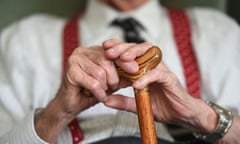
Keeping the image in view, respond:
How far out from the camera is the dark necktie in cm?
99

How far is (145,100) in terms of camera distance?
0.61 metres

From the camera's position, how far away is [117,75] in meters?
0.68

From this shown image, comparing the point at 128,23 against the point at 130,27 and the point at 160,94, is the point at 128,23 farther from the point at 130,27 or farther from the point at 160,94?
the point at 160,94

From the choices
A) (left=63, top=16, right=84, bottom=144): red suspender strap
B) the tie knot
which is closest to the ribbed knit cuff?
(left=63, top=16, right=84, bottom=144): red suspender strap

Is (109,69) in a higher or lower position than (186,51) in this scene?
higher

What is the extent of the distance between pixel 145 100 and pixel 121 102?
0.40 ft

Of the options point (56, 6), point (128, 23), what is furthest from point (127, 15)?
point (56, 6)

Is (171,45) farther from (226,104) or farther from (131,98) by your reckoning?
(131,98)

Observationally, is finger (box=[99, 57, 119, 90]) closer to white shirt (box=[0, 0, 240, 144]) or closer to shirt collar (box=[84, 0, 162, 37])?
white shirt (box=[0, 0, 240, 144])

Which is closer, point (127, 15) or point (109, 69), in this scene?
point (109, 69)

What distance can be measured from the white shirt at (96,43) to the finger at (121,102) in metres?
0.12

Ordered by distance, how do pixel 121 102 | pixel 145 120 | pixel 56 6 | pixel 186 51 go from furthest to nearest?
pixel 56 6 < pixel 186 51 < pixel 121 102 < pixel 145 120

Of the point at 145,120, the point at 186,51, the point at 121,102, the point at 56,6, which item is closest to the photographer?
the point at 145,120

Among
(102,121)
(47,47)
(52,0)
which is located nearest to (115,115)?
(102,121)
